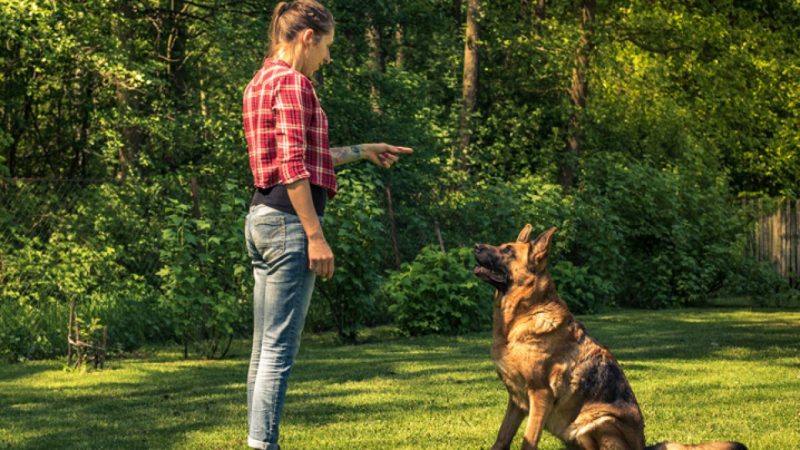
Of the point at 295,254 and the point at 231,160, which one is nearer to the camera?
the point at 295,254

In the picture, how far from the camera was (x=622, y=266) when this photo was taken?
20094 millimetres

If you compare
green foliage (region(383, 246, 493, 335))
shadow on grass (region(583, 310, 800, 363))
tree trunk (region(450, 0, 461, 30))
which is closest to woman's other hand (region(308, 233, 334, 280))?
shadow on grass (region(583, 310, 800, 363))

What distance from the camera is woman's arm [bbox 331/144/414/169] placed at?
5.63m

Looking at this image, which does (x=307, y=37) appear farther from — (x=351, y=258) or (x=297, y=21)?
(x=351, y=258)

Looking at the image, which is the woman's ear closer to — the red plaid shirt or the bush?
the red plaid shirt

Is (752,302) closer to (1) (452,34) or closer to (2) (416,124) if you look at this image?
(2) (416,124)

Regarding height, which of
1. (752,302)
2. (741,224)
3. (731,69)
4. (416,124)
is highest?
(731,69)

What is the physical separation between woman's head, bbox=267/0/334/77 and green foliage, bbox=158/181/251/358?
676 centimetres

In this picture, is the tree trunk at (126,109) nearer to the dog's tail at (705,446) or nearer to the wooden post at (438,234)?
the wooden post at (438,234)

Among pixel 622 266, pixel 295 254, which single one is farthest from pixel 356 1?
pixel 295 254

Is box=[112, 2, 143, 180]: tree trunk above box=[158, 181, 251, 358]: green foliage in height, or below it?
above

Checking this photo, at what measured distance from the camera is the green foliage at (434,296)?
14.3 metres

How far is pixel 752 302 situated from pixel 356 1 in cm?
920

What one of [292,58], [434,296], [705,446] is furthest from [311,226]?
[434,296]
